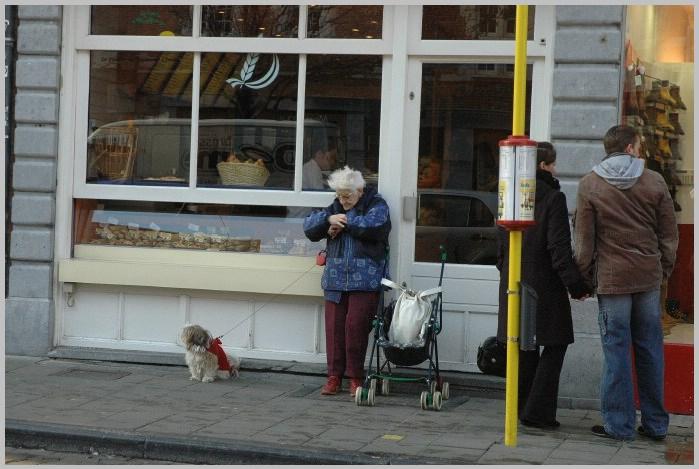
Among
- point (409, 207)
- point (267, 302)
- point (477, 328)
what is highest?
point (409, 207)

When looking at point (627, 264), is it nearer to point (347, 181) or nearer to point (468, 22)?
point (347, 181)

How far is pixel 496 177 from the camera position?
31.6ft

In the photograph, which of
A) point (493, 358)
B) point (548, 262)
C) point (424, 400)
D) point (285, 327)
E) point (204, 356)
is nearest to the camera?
point (548, 262)

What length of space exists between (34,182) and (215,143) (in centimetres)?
169

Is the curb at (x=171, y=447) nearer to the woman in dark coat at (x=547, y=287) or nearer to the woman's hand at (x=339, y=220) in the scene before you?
the woman in dark coat at (x=547, y=287)

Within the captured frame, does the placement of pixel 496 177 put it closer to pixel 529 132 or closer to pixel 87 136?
pixel 529 132

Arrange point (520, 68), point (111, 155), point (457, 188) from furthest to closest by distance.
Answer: point (111, 155), point (457, 188), point (520, 68)

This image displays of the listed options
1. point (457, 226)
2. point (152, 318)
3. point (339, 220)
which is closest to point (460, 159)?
point (457, 226)

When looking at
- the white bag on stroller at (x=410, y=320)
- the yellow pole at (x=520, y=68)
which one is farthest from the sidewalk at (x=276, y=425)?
the yellow pole at (x=520, y=68)

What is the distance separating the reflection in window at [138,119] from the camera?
1032cm

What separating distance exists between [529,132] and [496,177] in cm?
49

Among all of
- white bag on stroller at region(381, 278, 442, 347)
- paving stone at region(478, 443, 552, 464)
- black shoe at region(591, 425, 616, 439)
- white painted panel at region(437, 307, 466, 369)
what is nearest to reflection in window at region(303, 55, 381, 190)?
white painted panel at region(437, 307, 466, 369)

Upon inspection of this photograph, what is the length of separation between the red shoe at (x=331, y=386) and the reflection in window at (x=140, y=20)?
3.45m

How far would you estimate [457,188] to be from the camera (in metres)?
9.66
